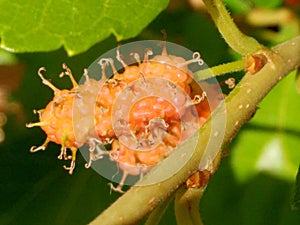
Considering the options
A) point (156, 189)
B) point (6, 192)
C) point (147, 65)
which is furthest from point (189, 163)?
point (6, 192)

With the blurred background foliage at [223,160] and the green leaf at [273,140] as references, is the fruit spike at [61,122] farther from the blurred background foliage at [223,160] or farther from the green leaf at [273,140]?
the green leaf at [273,140]

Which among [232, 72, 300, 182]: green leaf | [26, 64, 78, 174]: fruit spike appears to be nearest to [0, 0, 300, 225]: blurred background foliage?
[232, 72, 300, 182]: green leaf

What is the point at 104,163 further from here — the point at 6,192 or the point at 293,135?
the point at 293,135

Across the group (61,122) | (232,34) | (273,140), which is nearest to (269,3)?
(273,140)

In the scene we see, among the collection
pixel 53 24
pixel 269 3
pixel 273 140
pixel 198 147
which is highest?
pixel 53 24

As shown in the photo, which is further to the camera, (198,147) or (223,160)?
(223,160)

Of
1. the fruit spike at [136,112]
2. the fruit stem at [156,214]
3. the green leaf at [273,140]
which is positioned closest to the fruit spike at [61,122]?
the fruit spike at [136,112]

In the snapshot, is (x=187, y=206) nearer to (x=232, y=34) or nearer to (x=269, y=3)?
(x=232, y=34)
